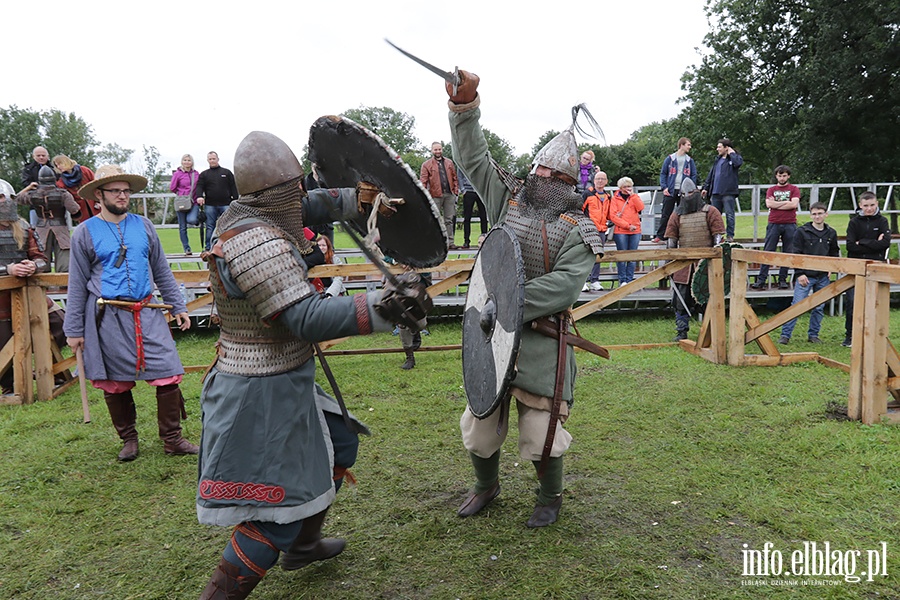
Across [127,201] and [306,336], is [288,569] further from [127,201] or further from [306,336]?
[127,201]

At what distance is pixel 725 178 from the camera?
9.44m

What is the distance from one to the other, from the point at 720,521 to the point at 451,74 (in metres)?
2.57

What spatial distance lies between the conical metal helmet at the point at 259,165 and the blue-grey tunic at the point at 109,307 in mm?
2293

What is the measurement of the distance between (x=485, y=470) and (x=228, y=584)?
4.71ft

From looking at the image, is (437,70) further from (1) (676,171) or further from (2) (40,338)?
(1) (676,171)

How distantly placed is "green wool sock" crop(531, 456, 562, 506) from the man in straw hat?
254 centimetres

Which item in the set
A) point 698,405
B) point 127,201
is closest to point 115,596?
point 127,201

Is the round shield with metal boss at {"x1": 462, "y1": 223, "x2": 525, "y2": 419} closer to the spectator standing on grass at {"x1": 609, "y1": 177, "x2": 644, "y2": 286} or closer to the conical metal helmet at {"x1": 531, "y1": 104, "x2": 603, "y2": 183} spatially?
the conical metal helmet at {"x1": 531, "y1": 104, "x2": 603, "y2": 183}

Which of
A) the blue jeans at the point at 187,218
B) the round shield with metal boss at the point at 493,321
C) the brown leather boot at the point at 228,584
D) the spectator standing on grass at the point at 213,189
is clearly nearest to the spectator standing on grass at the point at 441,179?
the spectator standing on grass at the point at 213,189

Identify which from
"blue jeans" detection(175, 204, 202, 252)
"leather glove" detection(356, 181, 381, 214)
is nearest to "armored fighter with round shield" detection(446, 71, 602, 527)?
"leather glove" detection(356, 181, 381, 214)

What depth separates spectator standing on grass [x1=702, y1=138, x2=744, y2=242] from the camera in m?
9.38

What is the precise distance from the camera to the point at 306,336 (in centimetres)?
206

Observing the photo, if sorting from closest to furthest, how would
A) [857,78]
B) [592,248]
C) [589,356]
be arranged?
[592,248], [589,356], [857,78]

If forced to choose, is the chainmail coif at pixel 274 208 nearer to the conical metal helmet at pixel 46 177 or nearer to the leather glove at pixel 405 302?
the leather glove at pixel 405 302
